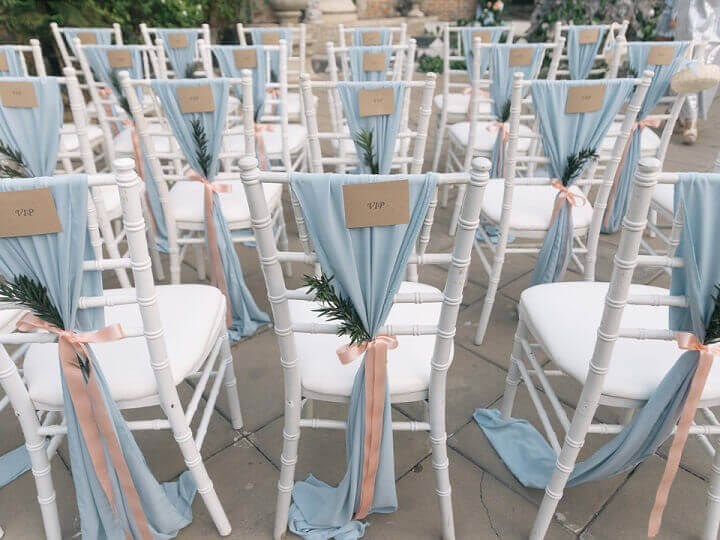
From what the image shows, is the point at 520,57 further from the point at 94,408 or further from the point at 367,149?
the point at 94,408

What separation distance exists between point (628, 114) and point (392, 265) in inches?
46.2

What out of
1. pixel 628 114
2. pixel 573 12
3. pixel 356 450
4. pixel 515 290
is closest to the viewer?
pixel 356 450

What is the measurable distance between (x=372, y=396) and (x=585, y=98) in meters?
1.20

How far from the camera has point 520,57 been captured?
2.47 metres

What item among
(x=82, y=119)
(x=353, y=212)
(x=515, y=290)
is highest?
(x=82, y=119)

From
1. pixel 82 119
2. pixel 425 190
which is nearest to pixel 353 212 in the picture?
pixel 425 190

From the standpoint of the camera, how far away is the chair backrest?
34.5 inches

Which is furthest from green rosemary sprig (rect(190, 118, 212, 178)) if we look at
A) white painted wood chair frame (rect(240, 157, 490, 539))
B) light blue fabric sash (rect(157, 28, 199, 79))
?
light blue fabric sash (rect(157, 28, 199, 79))

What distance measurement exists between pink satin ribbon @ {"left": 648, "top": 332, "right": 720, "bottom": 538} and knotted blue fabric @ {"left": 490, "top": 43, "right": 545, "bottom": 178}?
1647mm

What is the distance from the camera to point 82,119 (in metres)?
1.77

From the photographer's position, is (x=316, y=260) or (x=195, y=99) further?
(x=195, y=99)

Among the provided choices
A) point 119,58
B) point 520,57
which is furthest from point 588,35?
point 119,58

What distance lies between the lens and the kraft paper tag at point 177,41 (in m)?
3.19

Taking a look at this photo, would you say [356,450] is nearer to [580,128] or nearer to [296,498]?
[296,498]
